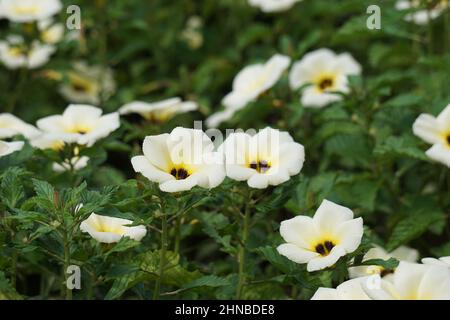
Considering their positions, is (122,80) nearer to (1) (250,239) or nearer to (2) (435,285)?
(1) (250,239)

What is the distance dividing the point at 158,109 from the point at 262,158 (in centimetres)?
64

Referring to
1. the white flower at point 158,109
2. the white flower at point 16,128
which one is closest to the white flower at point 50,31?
the white flower at point 158,109

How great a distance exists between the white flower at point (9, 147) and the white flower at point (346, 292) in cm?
75

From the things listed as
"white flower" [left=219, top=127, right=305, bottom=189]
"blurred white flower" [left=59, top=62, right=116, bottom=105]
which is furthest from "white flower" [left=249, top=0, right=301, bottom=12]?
"white flower" [left=219, top=127, right=305, bottom=189]

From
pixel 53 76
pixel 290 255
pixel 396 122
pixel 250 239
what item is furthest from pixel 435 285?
pixel 53 76

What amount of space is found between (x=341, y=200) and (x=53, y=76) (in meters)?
1.32

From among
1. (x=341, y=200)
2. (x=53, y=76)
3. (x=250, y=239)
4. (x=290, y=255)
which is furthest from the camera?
(x=53, y=76)

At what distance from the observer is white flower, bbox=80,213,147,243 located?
188cm

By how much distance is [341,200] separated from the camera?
244 centimetres

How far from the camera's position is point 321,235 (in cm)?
187

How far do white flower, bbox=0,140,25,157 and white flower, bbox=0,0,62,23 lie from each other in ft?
3.39

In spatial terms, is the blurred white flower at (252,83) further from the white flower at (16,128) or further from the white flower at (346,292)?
the white flower at (346,292)

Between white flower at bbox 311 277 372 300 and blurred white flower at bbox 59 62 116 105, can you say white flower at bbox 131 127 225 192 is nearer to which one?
white flower at bbox 311 277 372 300

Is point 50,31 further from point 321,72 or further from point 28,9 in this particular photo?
point 321,72
